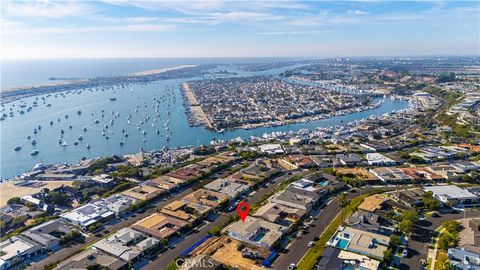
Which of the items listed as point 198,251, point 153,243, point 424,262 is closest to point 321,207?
point 424,262

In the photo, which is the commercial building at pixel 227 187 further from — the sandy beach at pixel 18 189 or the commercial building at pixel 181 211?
the sandy beach at pixel 18 189

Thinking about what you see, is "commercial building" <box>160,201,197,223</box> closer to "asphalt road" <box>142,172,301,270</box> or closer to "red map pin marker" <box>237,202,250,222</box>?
"asphalt road" <box>142,172,301,270</box>

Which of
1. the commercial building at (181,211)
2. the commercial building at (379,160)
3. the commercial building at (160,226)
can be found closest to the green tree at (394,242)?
the commercial building at (181,211)

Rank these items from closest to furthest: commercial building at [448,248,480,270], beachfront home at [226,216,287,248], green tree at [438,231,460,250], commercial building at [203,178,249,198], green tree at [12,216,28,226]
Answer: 1. commercial building at [448,248,480,270]
2. green tree at [438,231,460,250]
3. beachfront home at [226,216,287,248]
4. green tree at [12,216,28,226]
5. commercial building at [203,178,249,198]

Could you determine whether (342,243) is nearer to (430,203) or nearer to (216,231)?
(216,231)

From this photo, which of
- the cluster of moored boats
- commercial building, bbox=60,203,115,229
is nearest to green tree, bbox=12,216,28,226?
commercial building, bbox=60,203,115,229

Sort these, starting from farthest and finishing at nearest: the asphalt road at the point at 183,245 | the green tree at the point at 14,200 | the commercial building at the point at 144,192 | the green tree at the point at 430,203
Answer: the green tree at the point at 14,200 < the commercial building at the point at 144,192 < the green tree at the point at 430,203 < the asphalt road at the point at 183,245

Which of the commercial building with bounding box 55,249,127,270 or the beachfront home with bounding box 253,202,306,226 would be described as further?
the beachfront home with bounding box 253,202,306,226
